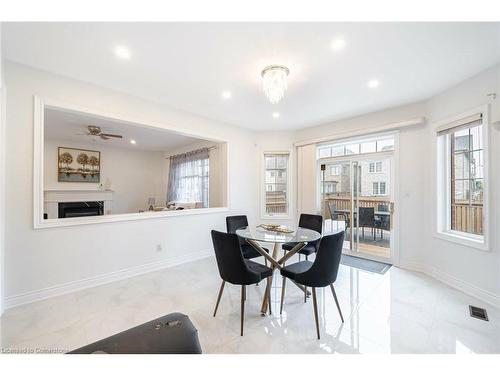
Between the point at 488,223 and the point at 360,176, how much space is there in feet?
5.93

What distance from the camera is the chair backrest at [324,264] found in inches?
73.7

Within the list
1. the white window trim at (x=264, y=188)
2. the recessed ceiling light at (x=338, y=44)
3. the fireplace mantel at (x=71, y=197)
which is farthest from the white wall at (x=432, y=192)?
the fireplace mantel at (x=71, y=197)

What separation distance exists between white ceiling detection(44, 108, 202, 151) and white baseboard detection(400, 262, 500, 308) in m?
4.49

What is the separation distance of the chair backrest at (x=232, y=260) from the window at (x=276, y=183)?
9.39 ft

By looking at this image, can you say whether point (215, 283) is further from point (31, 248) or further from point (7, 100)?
point (7, 100)

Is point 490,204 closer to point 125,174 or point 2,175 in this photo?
point 2,175

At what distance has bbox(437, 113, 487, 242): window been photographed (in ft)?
8.52

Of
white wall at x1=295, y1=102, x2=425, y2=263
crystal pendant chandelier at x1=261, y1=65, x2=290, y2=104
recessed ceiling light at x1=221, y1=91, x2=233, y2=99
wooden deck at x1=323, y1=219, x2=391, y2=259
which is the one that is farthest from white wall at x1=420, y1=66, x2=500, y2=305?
recessed ceiling light at x1=221, y1=91, x2=233, y2=99

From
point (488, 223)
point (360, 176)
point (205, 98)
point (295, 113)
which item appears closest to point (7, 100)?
point (205, 98)

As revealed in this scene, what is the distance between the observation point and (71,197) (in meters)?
5.43

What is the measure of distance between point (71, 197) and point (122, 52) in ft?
16.4

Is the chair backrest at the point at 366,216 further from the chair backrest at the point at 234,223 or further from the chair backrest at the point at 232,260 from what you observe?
the chair backrest at the point at 232,260
